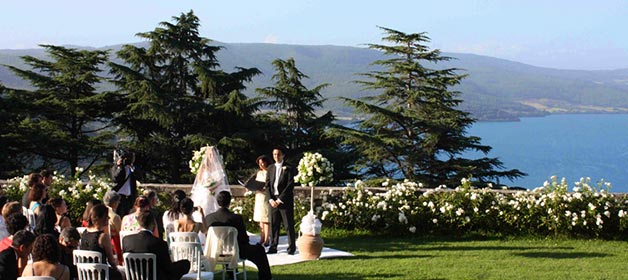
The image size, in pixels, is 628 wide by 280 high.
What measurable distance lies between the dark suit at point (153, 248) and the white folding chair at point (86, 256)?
0.33 m

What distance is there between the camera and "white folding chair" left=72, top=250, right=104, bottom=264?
7098 mm

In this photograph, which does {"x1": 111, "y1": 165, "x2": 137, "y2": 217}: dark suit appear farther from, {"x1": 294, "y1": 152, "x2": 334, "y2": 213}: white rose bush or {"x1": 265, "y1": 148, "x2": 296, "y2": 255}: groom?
{"x1": 294, "y1": 152, "x2": 334, "y2": 213}: white rose bush

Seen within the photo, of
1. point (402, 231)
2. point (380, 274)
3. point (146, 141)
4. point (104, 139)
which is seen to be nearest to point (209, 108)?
point (146, 141)

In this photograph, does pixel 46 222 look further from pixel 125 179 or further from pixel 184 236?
pixel 125 179

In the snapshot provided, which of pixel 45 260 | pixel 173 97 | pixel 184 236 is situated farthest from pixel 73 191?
pixel 173 97

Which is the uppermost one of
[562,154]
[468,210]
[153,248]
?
[153,248]

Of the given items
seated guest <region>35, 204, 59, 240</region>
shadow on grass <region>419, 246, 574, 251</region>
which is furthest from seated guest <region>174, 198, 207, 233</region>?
shadow on grass <region>419, 246, 574, 251</region>

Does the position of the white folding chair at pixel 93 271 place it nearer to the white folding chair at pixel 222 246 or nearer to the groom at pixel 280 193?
the white folding chair at pixel 222 246

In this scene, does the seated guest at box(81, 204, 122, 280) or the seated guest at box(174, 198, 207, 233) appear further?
the seated guest at box(174, 198, 207, 233)

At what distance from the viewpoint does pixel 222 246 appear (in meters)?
8.73

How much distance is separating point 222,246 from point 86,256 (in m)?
1.95

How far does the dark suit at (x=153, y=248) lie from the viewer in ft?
24.0

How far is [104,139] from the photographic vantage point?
107ft

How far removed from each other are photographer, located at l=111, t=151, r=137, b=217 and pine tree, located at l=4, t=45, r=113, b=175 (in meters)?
18.9
